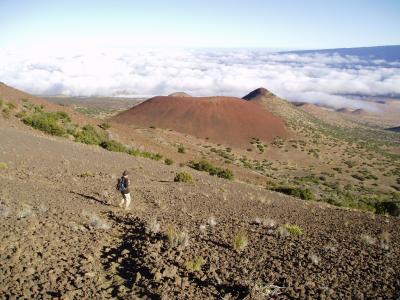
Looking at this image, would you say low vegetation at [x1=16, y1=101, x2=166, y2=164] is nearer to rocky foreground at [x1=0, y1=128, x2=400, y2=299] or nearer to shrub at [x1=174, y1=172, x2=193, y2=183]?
shrub at [x1=174, y1=172, x2=193, y2=183]

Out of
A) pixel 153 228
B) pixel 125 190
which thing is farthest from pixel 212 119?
pixel 153 228

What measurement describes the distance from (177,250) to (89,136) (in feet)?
77.5

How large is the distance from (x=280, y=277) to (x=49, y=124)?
81.3ft

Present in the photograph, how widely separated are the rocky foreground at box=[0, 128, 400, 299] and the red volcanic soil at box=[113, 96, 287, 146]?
43.5 m

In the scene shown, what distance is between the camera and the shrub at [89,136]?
Answer: 28.0 m

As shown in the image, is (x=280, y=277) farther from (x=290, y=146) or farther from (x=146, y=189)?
(x=290, y=146)

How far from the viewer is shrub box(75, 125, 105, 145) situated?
91.9 feet

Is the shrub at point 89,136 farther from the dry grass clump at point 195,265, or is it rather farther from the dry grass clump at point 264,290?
the dry grass clump at point 264,290

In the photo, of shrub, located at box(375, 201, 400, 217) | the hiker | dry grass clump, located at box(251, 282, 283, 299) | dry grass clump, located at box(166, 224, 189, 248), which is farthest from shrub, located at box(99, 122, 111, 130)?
dry grass clump, located at box(251, 282, 283, 299)

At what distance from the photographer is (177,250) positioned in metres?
7.57

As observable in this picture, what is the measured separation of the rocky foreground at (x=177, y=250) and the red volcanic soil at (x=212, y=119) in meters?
43.5

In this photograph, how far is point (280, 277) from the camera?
665cm

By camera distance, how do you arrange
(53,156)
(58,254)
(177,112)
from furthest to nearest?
(177,112), (53,156), (58,254)

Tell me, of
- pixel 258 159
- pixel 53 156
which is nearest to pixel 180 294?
pixel 53 156
